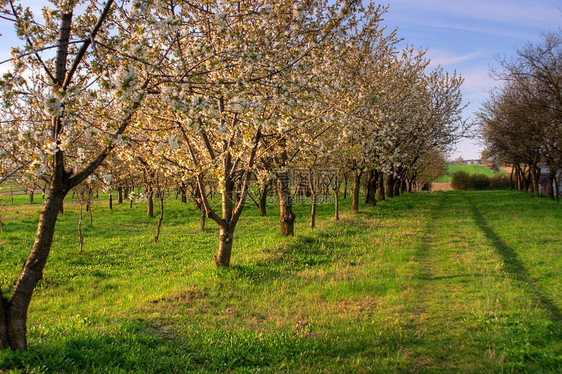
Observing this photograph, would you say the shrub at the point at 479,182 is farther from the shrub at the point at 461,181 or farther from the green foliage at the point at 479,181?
the shrub at the point at 461,181

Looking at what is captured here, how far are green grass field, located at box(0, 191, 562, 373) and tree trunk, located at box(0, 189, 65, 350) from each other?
30cm

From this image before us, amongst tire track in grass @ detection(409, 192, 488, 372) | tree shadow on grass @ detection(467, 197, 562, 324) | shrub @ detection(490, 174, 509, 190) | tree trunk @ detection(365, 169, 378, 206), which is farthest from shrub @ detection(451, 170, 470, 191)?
tire track in grass @ detection(409, 192, 488, 372)

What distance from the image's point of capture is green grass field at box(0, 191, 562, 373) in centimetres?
534

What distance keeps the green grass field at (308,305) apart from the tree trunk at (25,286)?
30cm

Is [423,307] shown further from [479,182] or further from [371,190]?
[479,182]

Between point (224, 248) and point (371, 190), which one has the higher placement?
point (371, 190)

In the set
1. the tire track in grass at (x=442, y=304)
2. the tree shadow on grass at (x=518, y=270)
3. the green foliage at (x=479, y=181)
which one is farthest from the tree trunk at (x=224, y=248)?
the green foliage at (x=479, y=181)

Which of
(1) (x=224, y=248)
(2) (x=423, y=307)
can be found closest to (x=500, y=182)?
(2) (x=423, y=307)

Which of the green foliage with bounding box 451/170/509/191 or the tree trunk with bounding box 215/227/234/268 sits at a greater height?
the green foliage with bounding box 451/170/509/191

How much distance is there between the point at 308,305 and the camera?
8.00 m

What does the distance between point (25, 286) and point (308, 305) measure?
5.33 m

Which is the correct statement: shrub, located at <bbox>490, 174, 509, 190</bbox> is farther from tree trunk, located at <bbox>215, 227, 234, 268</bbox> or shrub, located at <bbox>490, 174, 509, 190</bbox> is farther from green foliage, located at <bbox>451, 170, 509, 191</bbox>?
tree trunk, located at <bbox>215, 227, 234, 268</bbox>

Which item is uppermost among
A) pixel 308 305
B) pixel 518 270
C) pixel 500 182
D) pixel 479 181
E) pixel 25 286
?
pixel 479 181

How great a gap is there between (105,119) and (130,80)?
55.6 inches
